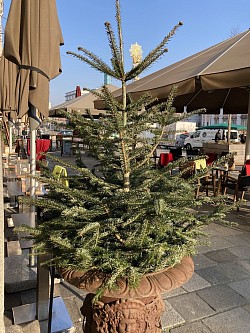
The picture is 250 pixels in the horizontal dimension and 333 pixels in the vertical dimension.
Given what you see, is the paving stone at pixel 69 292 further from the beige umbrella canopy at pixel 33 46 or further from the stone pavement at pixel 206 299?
the beige umbrella canopy at pixel 33 46

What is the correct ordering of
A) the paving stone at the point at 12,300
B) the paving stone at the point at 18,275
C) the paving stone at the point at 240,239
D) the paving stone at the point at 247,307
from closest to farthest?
the paving stone at the point at 247,307, the paving stone at the point at 12,300, the paving stone at the point at 18,275, the paving stone at the point at 240,239

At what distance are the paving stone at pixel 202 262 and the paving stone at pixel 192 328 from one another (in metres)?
Answer: 0.87

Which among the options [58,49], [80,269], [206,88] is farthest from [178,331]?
[206,88]

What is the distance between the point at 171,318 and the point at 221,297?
53 cm

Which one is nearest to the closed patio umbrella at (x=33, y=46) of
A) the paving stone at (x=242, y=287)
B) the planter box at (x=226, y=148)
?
the paving stone at (x=242, y=287)

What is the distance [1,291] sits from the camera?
1228mm

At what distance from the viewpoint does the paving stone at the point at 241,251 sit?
3.13 m

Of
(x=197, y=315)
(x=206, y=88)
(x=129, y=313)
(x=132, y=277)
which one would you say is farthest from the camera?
(x=206, y=88)

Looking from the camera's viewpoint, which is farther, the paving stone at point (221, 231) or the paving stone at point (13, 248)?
the paving stone at point (221, 231)

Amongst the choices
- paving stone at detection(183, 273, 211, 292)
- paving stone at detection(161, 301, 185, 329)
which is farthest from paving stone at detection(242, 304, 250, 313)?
paving stone at detection(161, 301, 185, 329)

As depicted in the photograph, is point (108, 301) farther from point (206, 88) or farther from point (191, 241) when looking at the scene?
point (206, 88)

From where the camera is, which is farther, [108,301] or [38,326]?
[38,326]

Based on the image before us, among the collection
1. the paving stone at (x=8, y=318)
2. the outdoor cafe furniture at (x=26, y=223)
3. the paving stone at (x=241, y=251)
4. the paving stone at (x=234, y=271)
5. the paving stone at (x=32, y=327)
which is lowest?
the paving stone at (x=8, y=318)

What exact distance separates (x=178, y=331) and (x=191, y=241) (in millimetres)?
989
